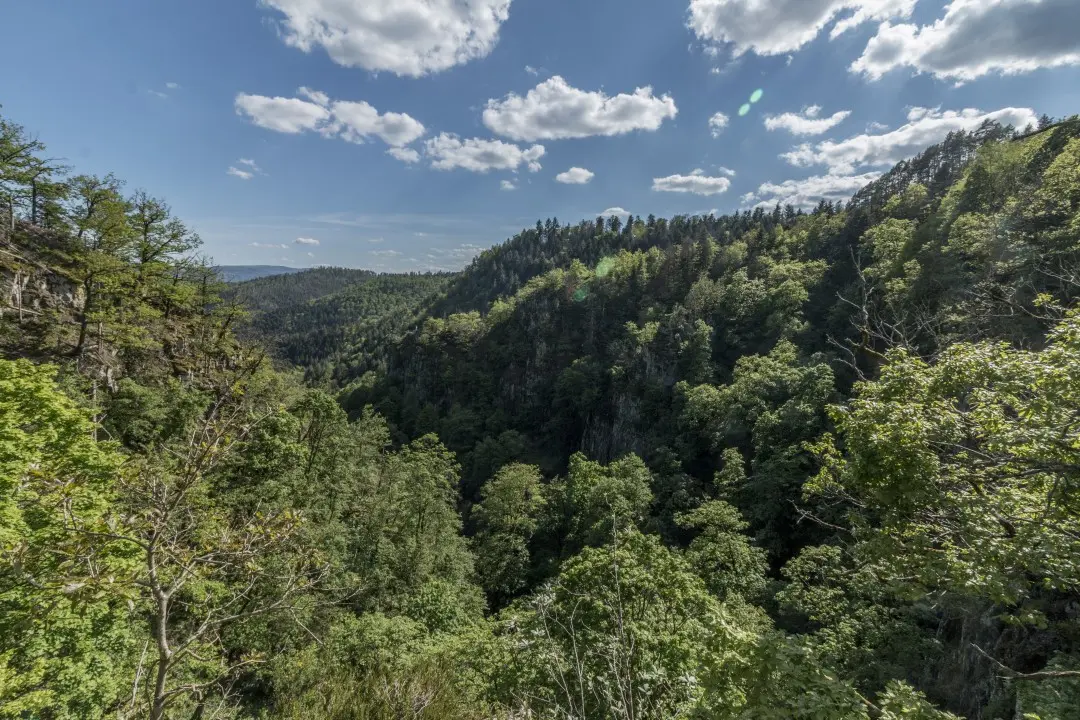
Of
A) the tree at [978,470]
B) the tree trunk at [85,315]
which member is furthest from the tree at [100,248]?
the tree at [978,470]

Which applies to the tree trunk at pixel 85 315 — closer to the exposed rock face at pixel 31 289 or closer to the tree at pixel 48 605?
the exposed rock face at pixel 31 289

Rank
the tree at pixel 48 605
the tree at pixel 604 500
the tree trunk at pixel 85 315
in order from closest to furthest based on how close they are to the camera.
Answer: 1. the tree at pixel 48 605
2. the tree trunk at pixel 85 315
3. the tree at pixel 604 500

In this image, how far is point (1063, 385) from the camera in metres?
5.61

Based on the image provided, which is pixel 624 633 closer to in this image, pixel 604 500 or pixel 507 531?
pixel 604 500

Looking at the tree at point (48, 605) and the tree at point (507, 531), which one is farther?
the tree at point (507, 531)

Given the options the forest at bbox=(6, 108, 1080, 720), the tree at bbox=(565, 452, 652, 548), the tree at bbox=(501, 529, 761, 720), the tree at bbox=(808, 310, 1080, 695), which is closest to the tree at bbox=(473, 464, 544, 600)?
the forest at bbox=(6, 108, 1080, 720)

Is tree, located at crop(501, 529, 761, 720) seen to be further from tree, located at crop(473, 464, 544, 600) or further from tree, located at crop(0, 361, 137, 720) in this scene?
tree, located at crop(473, 464, 544, 600)

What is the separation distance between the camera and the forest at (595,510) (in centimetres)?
599

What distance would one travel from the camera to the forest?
5988 millimetres

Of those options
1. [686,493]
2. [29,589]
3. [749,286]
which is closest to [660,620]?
[29,589]

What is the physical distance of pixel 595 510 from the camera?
123 ft

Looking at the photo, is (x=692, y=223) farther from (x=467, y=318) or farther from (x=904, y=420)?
(x=904, y=420)

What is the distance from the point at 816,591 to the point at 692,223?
475ft

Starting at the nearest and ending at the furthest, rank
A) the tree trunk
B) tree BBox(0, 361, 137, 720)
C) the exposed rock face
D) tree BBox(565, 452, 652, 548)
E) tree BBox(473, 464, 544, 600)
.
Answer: tree BBox(0, 361, 137, 720) → the tree trunk → the exposed rock face → tree BBox(565, 452, 652, 548) → tree BBox(473, 464, 544, 600)
